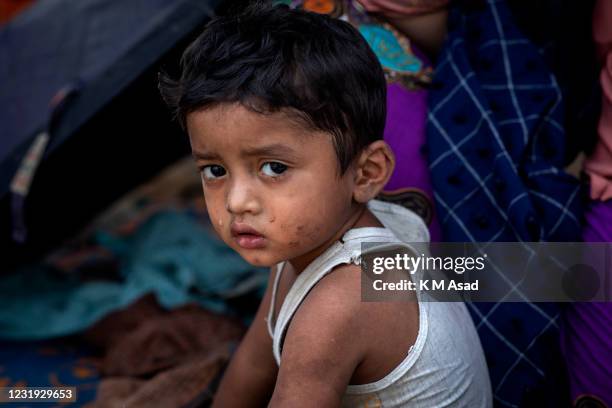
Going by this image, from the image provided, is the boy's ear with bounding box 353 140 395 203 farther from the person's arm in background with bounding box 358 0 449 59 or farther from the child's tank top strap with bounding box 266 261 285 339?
the person's arm in background with bounding box 358 0 449 59

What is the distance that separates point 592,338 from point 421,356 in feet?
1.52

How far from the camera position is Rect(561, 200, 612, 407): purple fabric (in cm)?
153

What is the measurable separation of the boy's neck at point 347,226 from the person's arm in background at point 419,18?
0.58 m

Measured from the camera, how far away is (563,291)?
5.35ft

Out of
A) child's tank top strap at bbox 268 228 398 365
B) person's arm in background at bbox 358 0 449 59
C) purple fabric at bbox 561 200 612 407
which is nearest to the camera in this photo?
child's tank top strap at bbox 268 228 398 365

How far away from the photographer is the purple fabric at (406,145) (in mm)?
1720

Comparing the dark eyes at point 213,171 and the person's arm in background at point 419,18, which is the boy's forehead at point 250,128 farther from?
the person's arm in background at point 419,18

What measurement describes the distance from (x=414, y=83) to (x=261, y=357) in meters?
0.80

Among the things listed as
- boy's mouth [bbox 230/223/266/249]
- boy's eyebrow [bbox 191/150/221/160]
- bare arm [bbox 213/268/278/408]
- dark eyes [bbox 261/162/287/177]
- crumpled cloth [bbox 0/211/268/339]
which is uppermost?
boy's eyebrow [bbox 191/150/221/160]

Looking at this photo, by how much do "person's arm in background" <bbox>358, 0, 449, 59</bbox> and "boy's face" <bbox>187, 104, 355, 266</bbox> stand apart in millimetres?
629

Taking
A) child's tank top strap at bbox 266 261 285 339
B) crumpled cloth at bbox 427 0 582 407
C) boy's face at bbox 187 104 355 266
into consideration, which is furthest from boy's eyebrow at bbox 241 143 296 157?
crumpled cloth at bbox 427 0 582 407

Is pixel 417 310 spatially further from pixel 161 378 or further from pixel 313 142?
pixel 161 378

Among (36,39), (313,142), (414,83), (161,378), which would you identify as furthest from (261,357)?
(36,39)

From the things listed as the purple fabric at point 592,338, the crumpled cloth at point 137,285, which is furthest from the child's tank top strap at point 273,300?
the crumpled cloth at point 137,285
